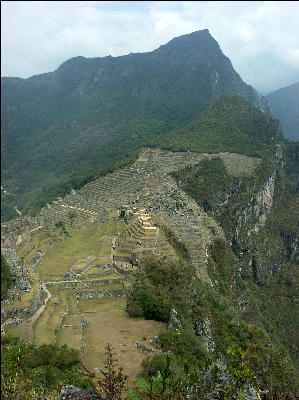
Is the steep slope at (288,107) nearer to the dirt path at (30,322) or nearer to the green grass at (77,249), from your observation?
the green grass at (77,249)

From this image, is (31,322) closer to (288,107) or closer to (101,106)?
(101,106)

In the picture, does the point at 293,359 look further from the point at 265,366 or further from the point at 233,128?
the point at 233,128

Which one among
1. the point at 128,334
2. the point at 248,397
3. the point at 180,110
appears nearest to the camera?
the point at 248,397

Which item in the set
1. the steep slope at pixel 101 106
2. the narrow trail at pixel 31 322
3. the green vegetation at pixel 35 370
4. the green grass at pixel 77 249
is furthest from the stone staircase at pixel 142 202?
the steep slope at pixel 101 106

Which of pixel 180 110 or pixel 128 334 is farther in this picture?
pixel 180 110

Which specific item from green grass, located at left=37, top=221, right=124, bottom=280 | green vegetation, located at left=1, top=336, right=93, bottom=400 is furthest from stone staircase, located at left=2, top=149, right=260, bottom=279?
green vegetation, located at left=1, top=336, right=93, bottom=400

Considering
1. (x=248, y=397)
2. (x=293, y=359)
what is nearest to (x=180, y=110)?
(x=293, y=359)
